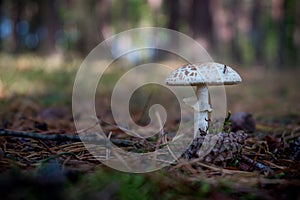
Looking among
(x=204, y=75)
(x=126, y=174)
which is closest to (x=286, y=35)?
(x=204, y=75)

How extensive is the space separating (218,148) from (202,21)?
31.6ft

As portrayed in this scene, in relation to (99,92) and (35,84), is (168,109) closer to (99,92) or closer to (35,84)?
(99,92)

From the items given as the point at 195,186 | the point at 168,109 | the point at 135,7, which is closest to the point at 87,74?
the point at 168,109

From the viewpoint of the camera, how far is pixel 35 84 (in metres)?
5.55

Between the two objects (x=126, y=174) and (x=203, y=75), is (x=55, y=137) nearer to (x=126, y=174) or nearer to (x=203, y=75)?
(x=126, y=174)

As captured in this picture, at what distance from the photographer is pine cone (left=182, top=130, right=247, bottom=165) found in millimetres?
1666

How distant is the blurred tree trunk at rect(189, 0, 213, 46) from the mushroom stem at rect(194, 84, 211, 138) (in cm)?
885

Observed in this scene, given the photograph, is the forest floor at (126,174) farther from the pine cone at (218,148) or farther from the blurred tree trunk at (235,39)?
the blurred tree trunk at (235,39)

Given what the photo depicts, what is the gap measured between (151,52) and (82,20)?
3564mm

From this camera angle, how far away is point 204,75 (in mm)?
1840

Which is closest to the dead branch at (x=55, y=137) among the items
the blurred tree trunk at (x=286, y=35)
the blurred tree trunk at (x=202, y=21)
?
the blurred tree trunk at (x=202, y=21)

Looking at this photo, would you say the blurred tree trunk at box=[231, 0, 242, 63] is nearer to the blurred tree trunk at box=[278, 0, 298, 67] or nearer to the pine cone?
the blurred tree trunk at box=[278, 0, 298, 67]

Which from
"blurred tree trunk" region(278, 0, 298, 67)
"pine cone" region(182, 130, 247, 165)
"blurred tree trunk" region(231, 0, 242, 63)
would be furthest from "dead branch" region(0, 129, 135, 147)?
"blurred tree trunk" region(231, 0, 242, 63)

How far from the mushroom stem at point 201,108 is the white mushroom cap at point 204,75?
0.55 ft
